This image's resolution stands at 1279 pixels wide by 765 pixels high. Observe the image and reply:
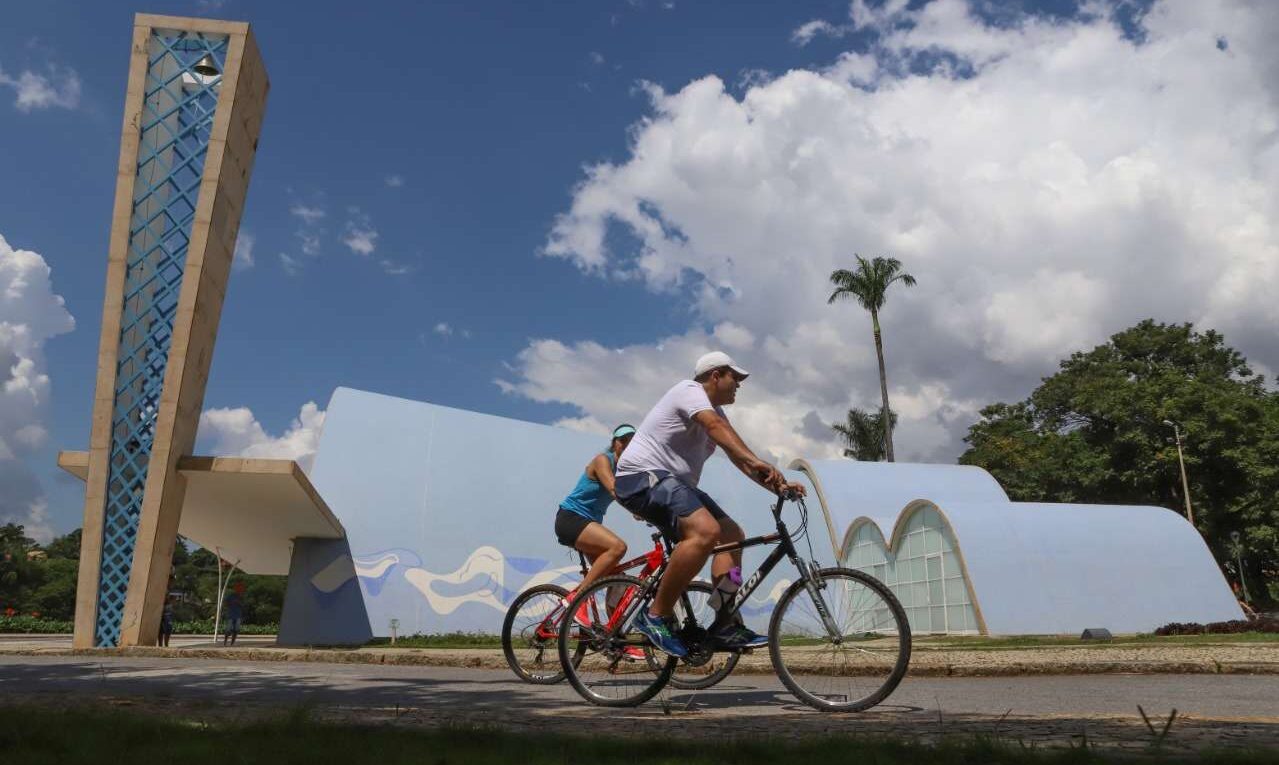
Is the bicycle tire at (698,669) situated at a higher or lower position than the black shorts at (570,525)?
lower

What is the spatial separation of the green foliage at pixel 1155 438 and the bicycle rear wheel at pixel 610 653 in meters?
40.6

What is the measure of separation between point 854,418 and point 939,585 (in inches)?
921

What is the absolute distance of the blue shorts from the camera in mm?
4637

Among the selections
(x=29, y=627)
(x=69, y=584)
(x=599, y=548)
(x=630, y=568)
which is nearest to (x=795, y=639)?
(x=630, y=568)

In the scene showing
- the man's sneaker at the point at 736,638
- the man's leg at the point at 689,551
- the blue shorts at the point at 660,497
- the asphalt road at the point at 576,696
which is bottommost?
the asphalt road at the point at 576,696

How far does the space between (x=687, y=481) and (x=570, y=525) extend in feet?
5.86

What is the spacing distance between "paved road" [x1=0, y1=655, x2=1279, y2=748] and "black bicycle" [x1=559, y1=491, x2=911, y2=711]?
0.46ft

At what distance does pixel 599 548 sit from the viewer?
6266 mm

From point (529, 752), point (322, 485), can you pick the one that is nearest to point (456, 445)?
point (322, 485)

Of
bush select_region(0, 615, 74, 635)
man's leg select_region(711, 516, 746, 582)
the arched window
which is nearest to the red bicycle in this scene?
man's leg select_region(711, 516, 746, 582)

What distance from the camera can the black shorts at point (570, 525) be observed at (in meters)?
6.40

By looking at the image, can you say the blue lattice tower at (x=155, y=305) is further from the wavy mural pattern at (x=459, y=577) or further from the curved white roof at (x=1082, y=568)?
the curved white roof at (x=1082, y=568)

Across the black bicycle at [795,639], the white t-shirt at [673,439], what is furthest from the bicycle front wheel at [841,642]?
the white t-shirt at [673,439]

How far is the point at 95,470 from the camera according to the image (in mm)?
14992
